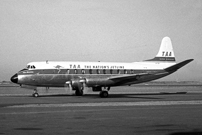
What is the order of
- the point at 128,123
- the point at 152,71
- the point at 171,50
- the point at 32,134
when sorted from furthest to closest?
1. the point at 171,50
2. the point at 152,71
3. the point at 128,123
4. the point at 32,134

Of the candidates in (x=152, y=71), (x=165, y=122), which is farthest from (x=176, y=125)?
(x=152, y=71)

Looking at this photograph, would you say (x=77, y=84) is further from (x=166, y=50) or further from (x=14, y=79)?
(x=166, y=50)

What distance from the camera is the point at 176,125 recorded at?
42.5 ft

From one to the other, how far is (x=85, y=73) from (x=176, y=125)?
2533 centimetres

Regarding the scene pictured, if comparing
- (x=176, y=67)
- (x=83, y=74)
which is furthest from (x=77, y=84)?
(x=176, y=67)

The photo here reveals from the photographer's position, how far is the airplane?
3509 centimetres

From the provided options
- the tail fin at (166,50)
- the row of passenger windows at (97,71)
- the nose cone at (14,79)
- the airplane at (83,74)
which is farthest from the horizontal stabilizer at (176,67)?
the nose cone at (14,79)

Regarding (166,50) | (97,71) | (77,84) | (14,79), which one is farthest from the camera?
(166,50)

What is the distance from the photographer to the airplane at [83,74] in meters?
35.1

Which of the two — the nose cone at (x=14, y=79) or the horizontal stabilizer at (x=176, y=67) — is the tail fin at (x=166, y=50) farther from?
the nose cone at (x=14, y=79)

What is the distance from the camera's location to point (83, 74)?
37.6 m

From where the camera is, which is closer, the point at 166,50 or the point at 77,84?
the point at 77,84

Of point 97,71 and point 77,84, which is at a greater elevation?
point 97,71

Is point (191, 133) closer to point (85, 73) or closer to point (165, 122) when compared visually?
point (165, 122)
